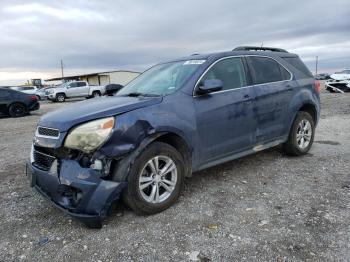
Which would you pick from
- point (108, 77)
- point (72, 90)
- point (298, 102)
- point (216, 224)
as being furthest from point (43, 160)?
point (108, 77)

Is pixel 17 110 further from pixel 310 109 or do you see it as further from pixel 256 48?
pixel 310 109

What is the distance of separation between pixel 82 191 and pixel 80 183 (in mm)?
80

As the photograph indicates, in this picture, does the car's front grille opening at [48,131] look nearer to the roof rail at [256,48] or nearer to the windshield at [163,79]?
the windshield at [163,79]

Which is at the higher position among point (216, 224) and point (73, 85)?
point (73, 85)

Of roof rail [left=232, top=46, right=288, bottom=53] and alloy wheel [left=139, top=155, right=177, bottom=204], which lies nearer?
alloy wheel [left=139, top=155, right=177, bottom=204]

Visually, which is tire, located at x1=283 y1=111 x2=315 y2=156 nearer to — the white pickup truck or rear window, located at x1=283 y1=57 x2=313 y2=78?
rear window, located at x1=283 y1=57 x2=313 y2=78

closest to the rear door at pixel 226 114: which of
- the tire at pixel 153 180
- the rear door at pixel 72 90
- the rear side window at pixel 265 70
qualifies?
the rear side window at pixel 265 70

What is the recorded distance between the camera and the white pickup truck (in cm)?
2816

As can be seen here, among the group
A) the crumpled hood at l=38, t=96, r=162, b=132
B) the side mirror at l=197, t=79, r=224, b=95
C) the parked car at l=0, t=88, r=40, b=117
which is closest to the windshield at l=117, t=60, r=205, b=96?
the side mirror at l=197, t=79, r=224, b=95

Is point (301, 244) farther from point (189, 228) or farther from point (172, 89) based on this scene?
point (172, 89)

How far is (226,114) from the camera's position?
4.34 metres

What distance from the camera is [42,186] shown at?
3588mm

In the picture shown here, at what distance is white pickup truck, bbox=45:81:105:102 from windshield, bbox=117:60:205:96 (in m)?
24.9

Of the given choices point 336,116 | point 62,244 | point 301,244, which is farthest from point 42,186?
point 336,116
